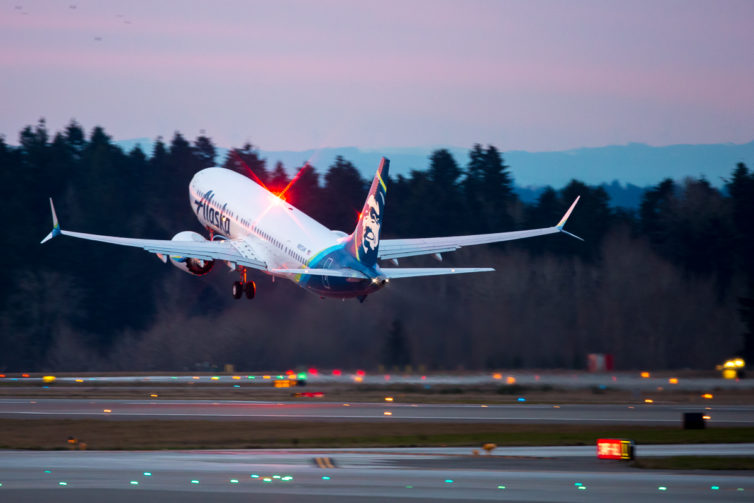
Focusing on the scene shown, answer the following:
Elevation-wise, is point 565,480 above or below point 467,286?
below

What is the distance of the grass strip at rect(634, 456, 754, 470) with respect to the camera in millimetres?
29969

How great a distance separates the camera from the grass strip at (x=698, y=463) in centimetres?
2997

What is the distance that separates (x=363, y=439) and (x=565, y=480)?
10.8 metres

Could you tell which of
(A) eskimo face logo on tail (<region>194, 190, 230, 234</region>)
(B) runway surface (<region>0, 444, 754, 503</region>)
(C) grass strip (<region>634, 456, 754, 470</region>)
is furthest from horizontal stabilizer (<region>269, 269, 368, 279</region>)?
(C) grass strip (<region>634, 456, 754, 470</region>)

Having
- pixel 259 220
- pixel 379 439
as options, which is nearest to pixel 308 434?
pixel 379 439

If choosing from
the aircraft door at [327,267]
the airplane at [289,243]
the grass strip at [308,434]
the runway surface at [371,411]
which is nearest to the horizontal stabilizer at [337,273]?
the airplane at [289,243]

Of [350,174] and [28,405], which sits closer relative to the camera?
[28,405]

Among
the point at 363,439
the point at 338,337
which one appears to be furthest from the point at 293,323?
the point at 363,439

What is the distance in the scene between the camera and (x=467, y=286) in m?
69.1

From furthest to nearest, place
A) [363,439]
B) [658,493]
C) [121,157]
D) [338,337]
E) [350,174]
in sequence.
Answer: [121,157]
[350,174]
[338,337]
[363,439]
[658,493]

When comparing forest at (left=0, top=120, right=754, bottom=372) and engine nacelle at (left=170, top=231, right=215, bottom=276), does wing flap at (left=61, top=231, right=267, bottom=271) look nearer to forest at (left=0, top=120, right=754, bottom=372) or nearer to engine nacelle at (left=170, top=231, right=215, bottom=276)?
engine nacelle at (left=170, top=231, right=215, bottom=276)

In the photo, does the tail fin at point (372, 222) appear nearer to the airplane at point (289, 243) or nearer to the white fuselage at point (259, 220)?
the airplane at point (289, 243)

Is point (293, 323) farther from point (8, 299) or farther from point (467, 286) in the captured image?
point (8, 299)

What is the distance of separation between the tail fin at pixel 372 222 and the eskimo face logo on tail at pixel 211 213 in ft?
49.5
